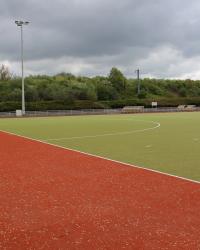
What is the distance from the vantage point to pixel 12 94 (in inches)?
2980

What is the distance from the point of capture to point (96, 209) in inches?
260

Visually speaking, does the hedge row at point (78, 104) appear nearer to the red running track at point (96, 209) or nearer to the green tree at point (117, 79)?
the green tree at point (117, 79)

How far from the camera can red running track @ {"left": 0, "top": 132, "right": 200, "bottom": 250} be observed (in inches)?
205

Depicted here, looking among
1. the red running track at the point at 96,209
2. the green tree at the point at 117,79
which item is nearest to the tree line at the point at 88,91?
the green tree at the point at 117,79

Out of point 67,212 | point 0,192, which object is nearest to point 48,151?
point 0,192

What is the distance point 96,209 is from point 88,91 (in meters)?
82.5

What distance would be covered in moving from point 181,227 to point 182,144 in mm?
10421

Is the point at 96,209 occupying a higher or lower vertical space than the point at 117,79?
lower

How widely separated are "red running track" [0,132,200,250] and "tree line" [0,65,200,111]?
5503 cm

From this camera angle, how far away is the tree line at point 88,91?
236 feet

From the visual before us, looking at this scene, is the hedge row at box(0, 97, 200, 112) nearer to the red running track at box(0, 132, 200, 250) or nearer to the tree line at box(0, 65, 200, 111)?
the tree line at box(0, 65, 200, 111)

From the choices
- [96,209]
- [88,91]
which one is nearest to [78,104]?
[88,91]

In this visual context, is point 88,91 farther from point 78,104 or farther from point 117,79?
point 117,79

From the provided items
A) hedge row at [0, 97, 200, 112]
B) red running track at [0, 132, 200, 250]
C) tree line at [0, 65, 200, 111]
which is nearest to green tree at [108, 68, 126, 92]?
tree line at [0, 65, 200, 111]
